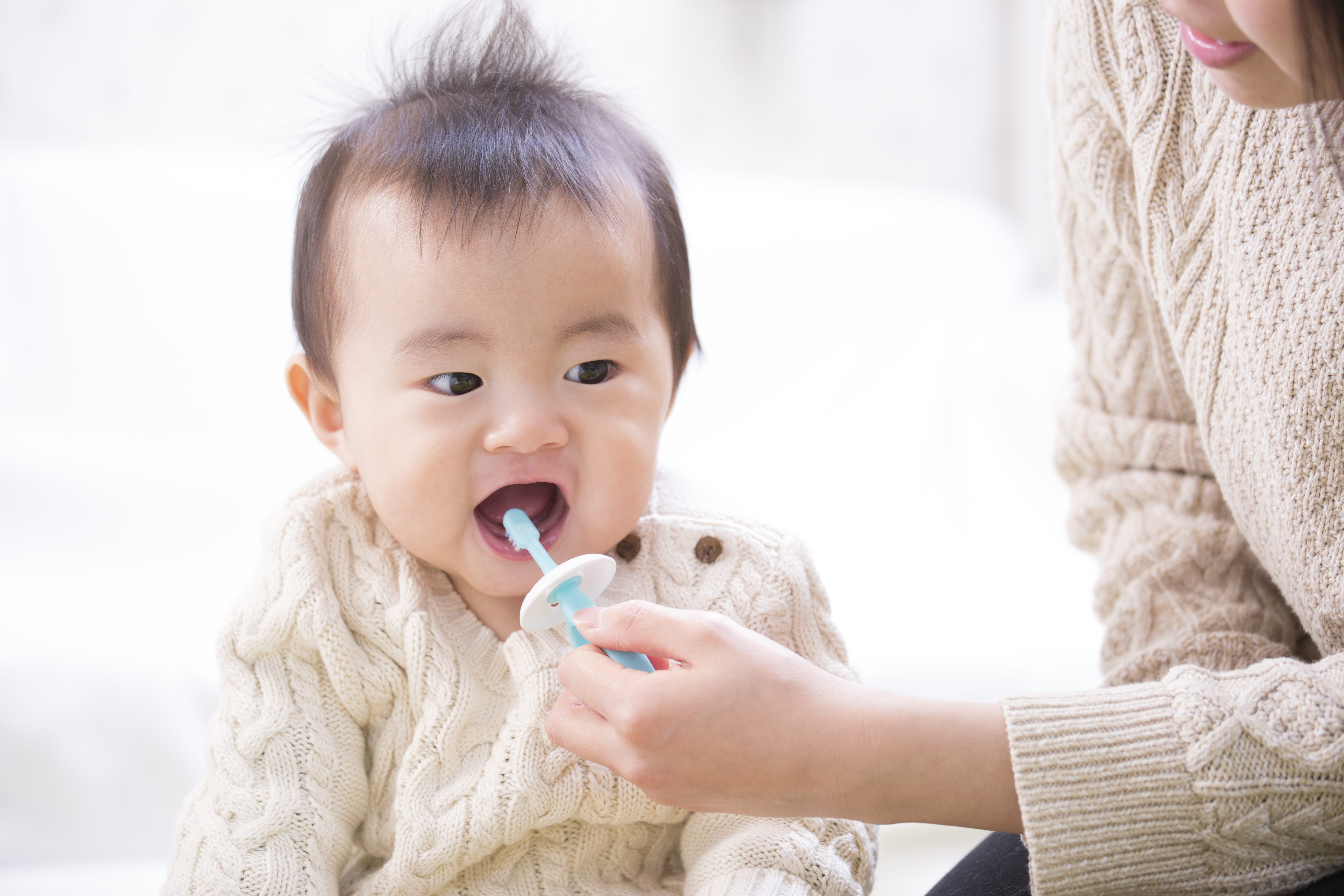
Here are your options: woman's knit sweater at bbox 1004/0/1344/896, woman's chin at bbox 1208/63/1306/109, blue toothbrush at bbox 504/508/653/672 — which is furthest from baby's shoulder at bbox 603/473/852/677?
woman's chin at bbox 1208/63/1306/109

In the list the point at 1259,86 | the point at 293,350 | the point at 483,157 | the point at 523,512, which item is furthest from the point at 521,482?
the point at 293,350

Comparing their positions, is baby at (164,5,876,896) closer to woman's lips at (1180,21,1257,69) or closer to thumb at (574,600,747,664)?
thumb at (574,600,747,664)

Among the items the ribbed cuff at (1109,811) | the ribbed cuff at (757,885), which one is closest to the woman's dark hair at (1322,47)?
the ribbed cuff at (1109,811)

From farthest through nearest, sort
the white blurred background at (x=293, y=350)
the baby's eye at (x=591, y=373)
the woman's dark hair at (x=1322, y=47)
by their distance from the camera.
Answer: the white blurred background at (x=293, y=350)
the baby's eye at (x=591, y=373)
the woman's dark hair at (x=1322, y=47)

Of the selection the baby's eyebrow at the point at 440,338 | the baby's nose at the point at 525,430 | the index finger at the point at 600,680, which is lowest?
the index finger at the point at 600,680

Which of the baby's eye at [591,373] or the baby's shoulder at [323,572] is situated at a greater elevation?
the baby's eye at [591,373]

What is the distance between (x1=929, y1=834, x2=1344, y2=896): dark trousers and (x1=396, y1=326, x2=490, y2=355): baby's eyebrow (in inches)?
20.5

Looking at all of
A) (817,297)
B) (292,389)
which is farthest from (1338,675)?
(817,297)

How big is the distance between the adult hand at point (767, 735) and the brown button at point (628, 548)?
20 cm

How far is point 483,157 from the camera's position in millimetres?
810

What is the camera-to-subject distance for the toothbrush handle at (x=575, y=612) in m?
0.72

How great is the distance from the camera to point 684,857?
0.86 meters

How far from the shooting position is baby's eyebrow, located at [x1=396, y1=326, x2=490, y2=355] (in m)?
0.79

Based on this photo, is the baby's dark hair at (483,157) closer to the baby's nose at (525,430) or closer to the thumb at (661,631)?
the baby's nose at (525,430)
